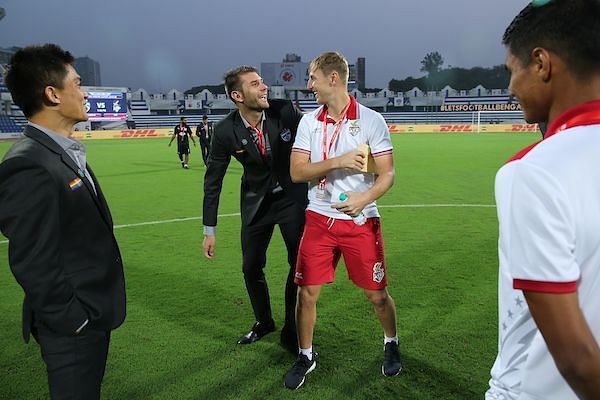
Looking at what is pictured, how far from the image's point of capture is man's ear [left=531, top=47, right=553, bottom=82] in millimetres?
1234

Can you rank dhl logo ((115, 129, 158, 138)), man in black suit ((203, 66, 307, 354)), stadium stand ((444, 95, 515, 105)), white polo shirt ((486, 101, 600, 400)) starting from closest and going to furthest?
1. white polo shirt ((486, 101, 600, 400))
2. man in black suit ((203, 66, 307, 354))
3. dhl logo ((115, 129, 158, 138))
4. stadium stand ((444, 95, 515, 105))

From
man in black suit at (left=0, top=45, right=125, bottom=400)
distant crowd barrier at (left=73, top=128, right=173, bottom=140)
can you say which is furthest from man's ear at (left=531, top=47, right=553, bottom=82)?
distant crowd barrier at (left=73, top=128, right=173, bottom=140)

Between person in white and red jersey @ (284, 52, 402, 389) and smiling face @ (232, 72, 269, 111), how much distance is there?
0.58 meters

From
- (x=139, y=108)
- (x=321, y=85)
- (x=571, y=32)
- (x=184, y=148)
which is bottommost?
(x=184, y=148)

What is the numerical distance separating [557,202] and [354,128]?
265cm

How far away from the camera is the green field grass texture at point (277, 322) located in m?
3.66

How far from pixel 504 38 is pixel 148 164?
809 inches

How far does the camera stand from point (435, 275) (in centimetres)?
592

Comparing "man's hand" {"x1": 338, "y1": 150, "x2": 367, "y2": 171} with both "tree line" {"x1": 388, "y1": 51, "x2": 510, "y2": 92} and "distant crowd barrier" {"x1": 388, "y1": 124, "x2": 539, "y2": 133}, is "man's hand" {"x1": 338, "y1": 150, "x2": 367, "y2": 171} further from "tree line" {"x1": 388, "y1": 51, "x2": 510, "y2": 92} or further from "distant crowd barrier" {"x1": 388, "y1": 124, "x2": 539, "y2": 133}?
"tree line" {"x1": 388, "y1": 51, "x2": 510, "y2": 92}

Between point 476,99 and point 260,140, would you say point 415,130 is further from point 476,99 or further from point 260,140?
point 260,140

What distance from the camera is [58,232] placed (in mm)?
2086

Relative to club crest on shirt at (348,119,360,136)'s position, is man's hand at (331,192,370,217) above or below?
below

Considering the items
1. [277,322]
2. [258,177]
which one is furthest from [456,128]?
[258,177]

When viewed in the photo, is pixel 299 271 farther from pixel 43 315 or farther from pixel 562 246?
pixel 562 246
